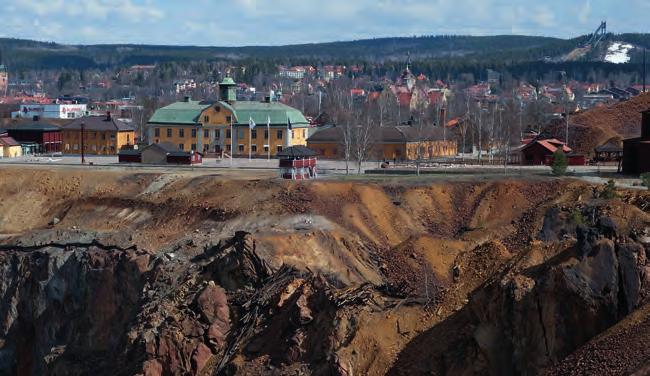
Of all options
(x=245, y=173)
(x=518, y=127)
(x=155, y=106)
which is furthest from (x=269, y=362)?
(x=155, y=106)

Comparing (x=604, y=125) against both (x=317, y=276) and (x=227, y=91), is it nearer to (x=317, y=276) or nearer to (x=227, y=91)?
(x=227, y=91)

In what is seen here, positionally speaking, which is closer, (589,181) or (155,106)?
(589,181)

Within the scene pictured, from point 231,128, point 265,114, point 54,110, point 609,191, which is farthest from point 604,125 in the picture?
point 54,110

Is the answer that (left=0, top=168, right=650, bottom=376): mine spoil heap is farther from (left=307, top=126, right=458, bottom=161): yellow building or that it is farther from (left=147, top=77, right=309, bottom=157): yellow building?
(left=147, top=77, right=309, bottom=157): yellow building

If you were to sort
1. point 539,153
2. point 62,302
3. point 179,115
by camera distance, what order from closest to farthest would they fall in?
point 62,302 → point 539,153 → point 179,115

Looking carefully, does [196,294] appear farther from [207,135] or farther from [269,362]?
[207,135]

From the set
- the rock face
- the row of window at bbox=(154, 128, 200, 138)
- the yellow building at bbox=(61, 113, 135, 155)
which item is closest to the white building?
the yellow building at bbox=(61, 113, 135, 155)
